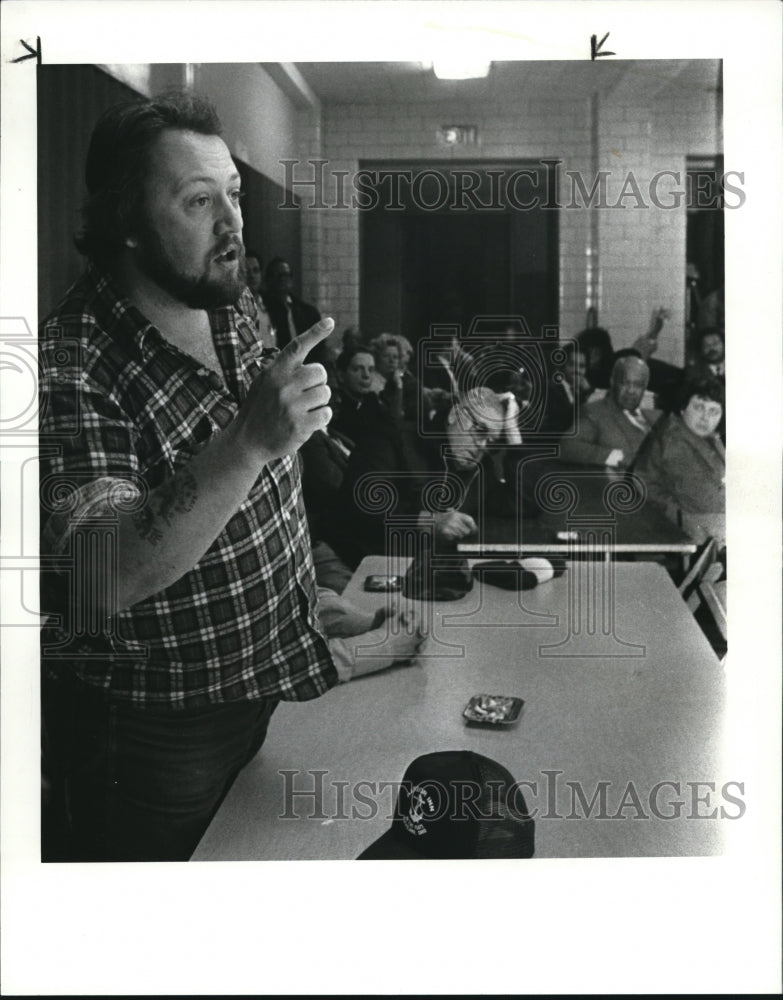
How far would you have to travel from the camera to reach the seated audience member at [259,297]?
2309mm

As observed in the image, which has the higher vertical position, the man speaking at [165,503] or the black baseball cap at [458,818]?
the man speaking at [165,503]

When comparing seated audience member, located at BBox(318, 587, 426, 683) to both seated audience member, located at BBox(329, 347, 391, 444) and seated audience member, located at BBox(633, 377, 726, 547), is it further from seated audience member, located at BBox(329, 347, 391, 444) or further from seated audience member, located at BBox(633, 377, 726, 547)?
seated audience member, located at BBox(633, 377, 726, 547)

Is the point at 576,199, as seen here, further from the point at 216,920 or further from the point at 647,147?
the point at 216,920

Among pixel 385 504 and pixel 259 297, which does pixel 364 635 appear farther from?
pixel 259 297

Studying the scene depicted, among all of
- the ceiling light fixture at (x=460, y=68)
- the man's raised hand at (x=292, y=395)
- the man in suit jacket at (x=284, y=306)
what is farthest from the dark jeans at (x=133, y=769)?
the ceiling light fixture at (x=460, y=68)

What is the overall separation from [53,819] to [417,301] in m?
1.36

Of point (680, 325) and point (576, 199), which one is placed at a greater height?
point (576, 199)

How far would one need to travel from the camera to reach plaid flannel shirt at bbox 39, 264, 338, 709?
229 centimetres

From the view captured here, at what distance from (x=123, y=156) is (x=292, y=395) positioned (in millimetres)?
604

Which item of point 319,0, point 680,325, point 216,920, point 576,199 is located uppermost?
point 319,0

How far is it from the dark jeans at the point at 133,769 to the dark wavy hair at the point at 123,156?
0.95 m

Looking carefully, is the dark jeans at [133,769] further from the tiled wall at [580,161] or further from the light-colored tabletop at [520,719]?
the tiled wall at [580,161]

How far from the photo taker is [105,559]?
90.8 inches

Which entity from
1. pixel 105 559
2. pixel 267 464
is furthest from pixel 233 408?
pixel 105 559
